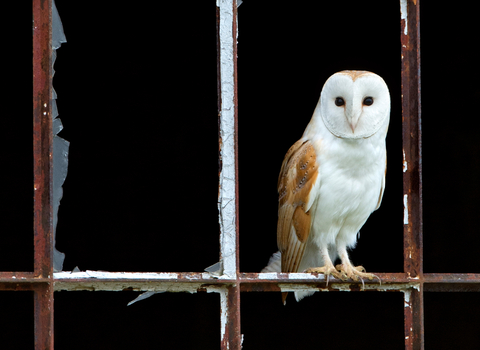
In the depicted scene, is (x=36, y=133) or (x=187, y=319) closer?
(x=36, y=133)

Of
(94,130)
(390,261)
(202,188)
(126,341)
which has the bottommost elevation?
(126,341)

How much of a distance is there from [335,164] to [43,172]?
44.4 inches

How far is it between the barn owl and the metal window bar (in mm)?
417

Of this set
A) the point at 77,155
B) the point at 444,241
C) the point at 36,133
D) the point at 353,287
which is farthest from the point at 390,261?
the point at 36,133

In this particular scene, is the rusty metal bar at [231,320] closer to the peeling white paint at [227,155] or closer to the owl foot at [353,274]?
the peeling white paint at [227,155]

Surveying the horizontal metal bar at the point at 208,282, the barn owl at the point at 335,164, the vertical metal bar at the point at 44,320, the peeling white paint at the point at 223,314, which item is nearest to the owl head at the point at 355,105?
the barn owl at the point at 335,164

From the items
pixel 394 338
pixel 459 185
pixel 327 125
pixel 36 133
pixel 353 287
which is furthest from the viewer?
pixel 394 338

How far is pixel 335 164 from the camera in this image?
2635mm

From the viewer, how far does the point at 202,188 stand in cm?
452

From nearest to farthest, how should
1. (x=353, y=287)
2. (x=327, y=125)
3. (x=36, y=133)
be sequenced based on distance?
1. (x=36, y=133)
2. (x=353, y=287)
3. (x=327, y=125)

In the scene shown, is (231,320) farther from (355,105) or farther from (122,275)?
(355,105)

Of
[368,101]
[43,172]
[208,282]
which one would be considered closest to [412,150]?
[368,101]
